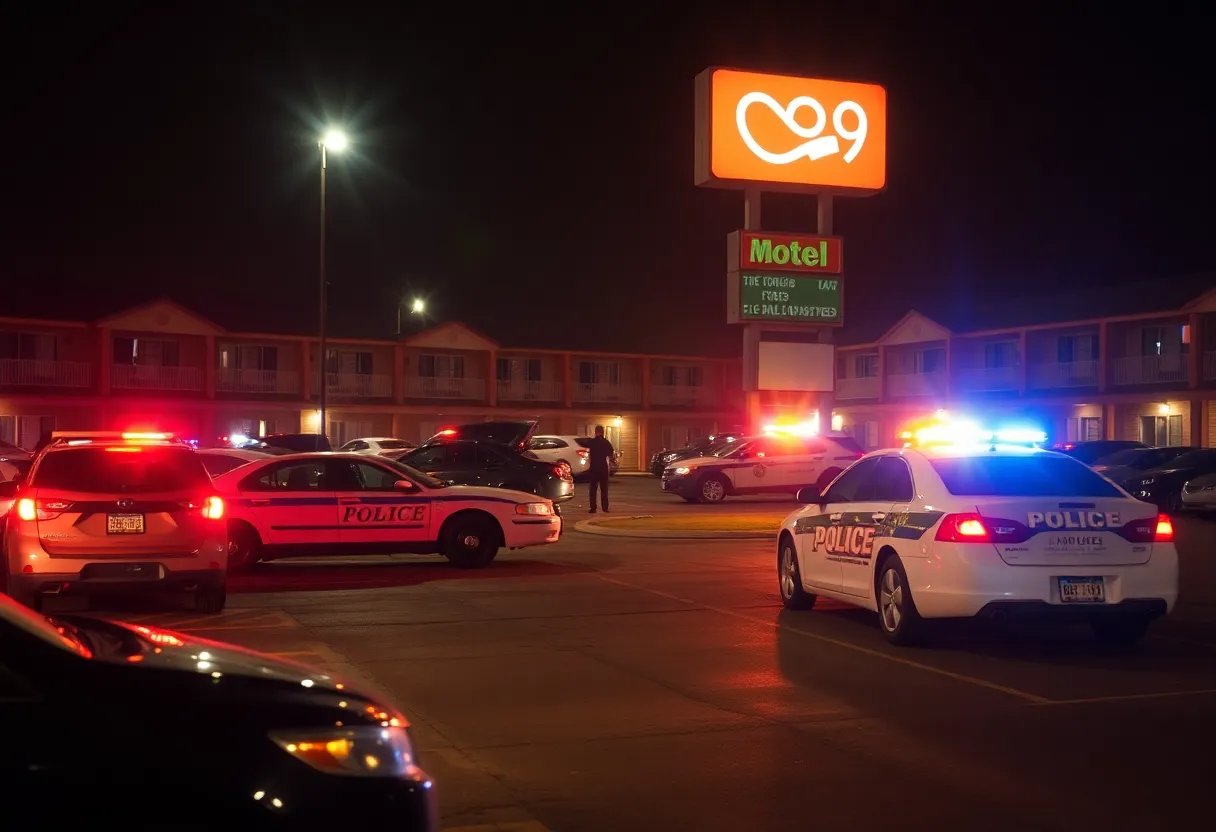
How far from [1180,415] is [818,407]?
23.7 meters

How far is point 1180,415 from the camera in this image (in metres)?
48.3

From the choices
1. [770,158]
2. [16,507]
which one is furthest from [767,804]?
[770,158]

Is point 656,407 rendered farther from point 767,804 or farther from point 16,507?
point 767,804

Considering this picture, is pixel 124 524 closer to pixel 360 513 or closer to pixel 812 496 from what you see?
pixel 360 513

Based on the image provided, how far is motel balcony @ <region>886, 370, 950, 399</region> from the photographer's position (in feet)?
192

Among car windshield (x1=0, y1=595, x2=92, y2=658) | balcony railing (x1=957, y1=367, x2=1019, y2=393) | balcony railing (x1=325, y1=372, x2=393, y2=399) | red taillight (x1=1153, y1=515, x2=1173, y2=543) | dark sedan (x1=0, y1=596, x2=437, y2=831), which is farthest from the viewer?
balcony railing (x1=325, y1=372, x2=393, y2=399)

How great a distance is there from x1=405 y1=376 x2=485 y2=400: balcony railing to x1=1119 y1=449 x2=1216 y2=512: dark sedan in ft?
120

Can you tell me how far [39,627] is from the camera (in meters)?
4.03

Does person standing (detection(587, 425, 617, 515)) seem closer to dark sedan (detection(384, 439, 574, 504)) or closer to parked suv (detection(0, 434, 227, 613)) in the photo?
dark sedan (detection(384, 439, 574, 504))

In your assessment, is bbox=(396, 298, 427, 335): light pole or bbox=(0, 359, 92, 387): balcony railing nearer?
bbox=(0, 359, 92, 387): balcony railing

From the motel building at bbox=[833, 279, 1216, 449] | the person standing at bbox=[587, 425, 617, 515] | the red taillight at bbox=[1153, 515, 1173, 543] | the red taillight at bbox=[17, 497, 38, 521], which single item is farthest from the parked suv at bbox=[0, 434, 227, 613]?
the motel building at bbox=[833, 279, 1216, 449]

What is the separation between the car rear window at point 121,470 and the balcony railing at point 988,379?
47.3 m

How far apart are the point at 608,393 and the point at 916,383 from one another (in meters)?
14.4

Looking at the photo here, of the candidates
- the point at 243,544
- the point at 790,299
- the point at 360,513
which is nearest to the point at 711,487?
the point at 790,299
